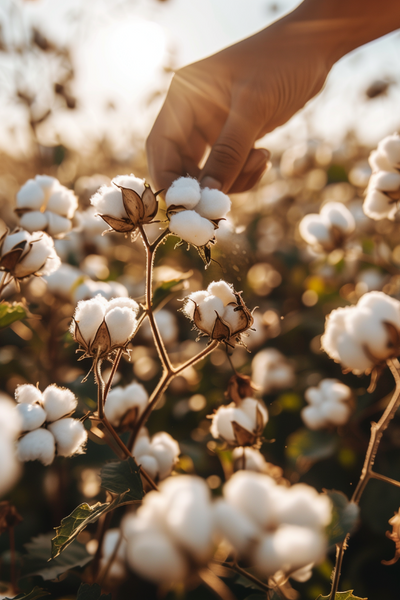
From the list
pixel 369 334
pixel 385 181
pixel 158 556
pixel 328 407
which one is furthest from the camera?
pixel 328 407

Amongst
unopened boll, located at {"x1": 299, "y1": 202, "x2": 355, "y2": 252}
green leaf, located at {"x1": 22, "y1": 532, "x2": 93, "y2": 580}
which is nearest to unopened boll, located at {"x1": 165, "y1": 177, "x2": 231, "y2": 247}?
green leaf, located at {"x1": 22, "y1": 532, "x2": 93, "y2": 580}

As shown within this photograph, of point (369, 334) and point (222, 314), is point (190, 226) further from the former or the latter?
point (369, 334)

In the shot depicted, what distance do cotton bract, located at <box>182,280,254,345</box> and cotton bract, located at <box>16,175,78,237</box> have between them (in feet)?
1.71

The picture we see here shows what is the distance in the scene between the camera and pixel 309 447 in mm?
1270

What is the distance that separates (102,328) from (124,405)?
0.27 metres

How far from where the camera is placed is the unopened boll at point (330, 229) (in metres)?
1.49

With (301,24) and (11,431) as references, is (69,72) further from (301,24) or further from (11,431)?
(11,431)

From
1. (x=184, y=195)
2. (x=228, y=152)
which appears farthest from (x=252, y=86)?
(x=184, y=195)

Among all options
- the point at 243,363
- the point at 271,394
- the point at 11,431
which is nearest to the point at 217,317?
the point at 11,431

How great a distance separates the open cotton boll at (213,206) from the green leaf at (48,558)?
629 mm

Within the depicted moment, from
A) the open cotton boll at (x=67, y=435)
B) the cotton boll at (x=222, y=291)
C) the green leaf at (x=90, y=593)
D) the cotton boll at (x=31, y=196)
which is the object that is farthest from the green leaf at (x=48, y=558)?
the cotton boll at (x=31, y=196)

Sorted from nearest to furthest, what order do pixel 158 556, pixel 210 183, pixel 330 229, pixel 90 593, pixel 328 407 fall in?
1. pixel 158 556
2. pixel 90 593
3. pixel 210 183
4. pixel 328 407
5. pixel 330 229

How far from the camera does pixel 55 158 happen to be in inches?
79.5

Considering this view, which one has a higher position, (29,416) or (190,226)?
(190,226)
